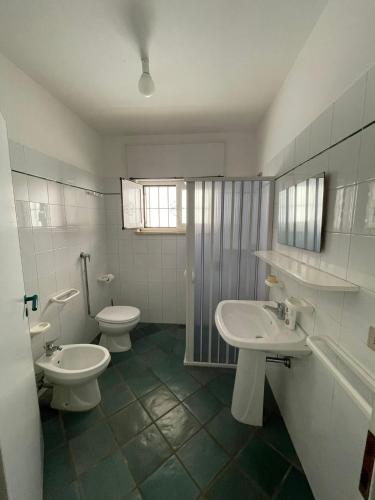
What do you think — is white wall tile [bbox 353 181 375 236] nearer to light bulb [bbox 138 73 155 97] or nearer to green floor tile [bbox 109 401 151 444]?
light bulb [bbox 138 73 155 97]

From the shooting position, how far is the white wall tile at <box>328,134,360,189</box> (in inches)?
Answer: 29.7

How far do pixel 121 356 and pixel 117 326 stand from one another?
34 cm

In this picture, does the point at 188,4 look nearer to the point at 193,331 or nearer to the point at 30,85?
the point at 30,85

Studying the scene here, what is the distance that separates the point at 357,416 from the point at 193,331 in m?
1.31

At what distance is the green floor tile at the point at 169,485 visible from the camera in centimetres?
101

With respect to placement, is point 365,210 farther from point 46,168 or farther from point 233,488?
point 46,168

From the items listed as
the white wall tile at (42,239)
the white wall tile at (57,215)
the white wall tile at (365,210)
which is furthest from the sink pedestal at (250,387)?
the white wall tile at (57,215)

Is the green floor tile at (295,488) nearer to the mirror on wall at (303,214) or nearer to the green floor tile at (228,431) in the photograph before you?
the green floor tile at (228,431)

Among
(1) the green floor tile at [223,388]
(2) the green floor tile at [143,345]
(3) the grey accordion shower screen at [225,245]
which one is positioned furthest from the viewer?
(2) the green floor tile at [143,345]

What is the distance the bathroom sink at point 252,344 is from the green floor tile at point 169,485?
1.62 feet

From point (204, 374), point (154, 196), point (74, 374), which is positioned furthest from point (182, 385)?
point (154, 196)

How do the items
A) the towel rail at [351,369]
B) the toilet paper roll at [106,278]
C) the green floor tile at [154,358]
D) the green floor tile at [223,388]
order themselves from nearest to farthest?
the towel rail at [351,369] → the green floor tile at [223,388] → the green floor tile at [154,358] → the toilet paper roll at [106,278]

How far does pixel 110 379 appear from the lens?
176 centimetres

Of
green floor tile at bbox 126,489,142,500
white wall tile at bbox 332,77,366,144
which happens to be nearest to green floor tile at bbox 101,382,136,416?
green floor tile at bbox 126,489,142,500
